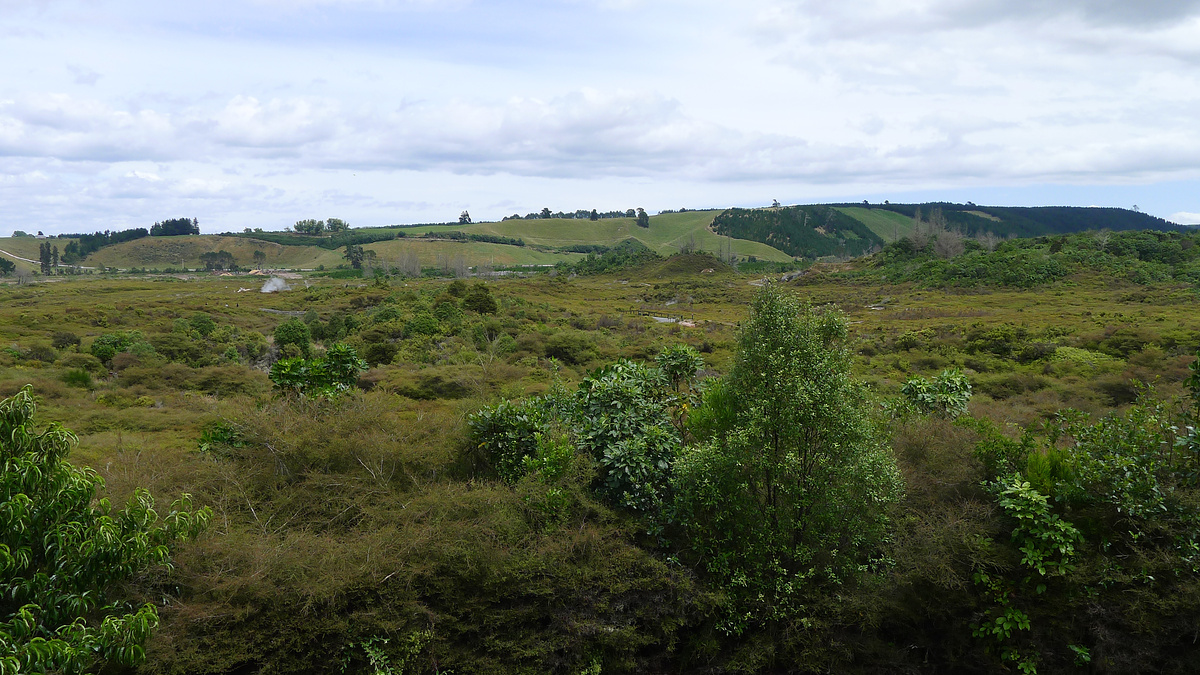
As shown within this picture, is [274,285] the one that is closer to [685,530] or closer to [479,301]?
[479,301]

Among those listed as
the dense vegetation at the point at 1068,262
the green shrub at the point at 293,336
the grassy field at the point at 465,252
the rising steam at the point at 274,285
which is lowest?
the green shrub at the point at 293,336

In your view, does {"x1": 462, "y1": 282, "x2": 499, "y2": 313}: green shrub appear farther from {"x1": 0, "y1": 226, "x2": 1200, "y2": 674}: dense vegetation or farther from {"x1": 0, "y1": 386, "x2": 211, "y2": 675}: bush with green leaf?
{"x1": 0, "y1": 386, "x2": 211, "y2": 675}: bush with green leaf

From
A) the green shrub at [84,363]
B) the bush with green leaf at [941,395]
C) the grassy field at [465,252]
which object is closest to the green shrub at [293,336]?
the green shrub at [84,363]

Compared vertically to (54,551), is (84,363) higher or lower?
lower

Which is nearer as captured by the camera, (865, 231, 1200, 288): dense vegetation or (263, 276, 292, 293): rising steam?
(865, 231, 1200, 288): dense vegetation

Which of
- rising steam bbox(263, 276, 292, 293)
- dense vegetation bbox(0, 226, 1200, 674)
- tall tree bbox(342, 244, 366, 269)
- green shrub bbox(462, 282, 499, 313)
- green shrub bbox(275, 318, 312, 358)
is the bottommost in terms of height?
dense vegetation bbox(0, 226, 1200, 674)

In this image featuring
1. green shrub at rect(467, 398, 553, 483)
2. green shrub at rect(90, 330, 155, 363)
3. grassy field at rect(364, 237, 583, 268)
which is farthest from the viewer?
grassy field at rect(364, 237, 583, 268)

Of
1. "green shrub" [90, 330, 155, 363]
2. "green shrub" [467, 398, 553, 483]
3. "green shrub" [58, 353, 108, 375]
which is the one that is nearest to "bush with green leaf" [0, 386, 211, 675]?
"green shrub" [467, 398, 553, 483]

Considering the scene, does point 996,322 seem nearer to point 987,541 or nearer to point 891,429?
point 891,429

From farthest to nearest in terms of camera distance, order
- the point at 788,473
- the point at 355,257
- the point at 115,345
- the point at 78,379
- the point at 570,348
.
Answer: the point at 355,257 < the point at 570,348 < the point at 115,345 < the point at 78,379 < the point at 788,473

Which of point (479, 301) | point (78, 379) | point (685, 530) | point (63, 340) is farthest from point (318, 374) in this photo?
point (479, 301)

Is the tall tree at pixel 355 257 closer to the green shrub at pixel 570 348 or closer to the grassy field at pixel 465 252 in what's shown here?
the grassy field at pixel 465 252

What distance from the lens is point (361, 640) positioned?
33.1 feet

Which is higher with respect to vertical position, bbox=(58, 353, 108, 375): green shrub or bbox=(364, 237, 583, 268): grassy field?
bbox=(364, 237, 583, 268): grassy field
